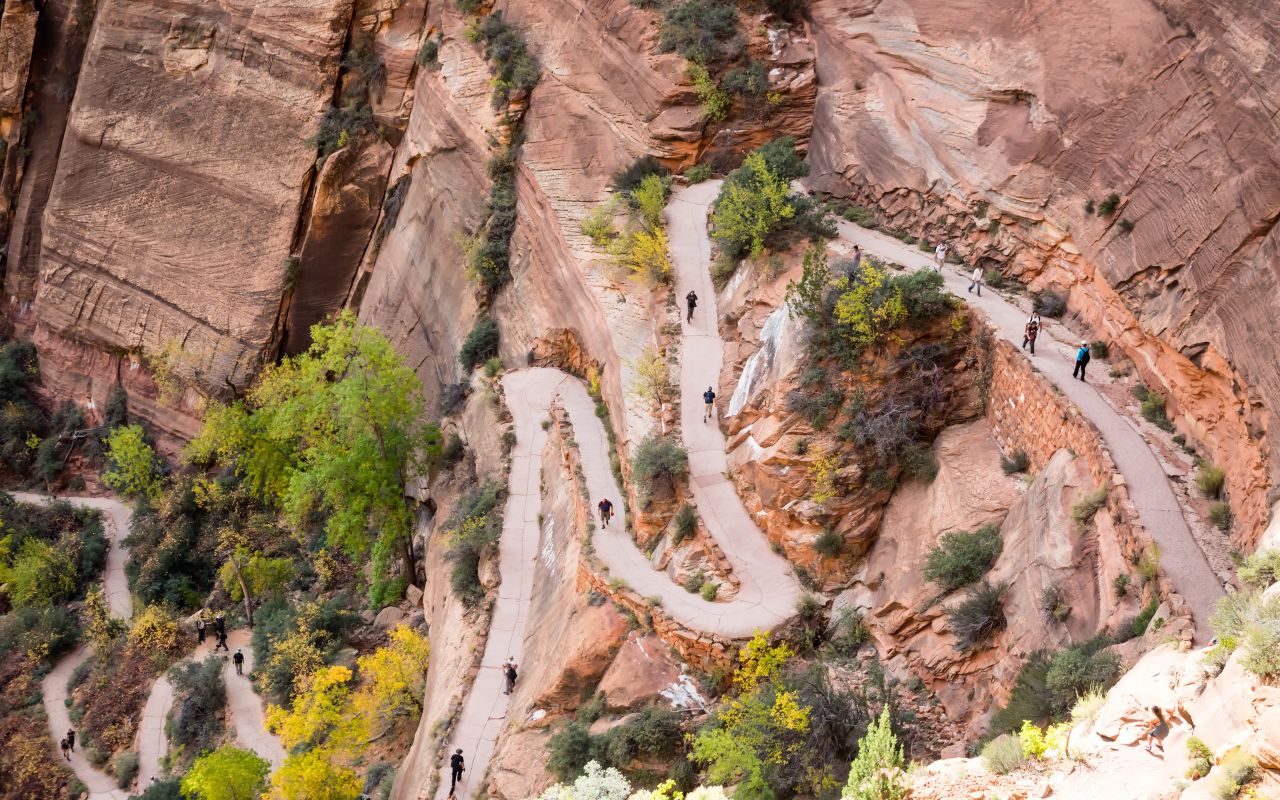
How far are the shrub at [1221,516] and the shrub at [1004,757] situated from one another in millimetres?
6958

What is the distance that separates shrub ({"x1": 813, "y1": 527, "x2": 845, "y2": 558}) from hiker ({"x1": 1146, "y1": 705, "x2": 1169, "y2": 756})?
10.8m

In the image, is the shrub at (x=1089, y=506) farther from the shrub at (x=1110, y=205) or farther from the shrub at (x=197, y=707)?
the shrub at (x=197, y=707)

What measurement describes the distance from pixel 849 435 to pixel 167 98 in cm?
3201

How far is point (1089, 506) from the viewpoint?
50.9ft

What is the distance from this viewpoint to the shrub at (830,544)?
20.1 metres

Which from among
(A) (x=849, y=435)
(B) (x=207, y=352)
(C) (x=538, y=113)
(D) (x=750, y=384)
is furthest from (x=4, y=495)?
(A) (x=849, y=435)

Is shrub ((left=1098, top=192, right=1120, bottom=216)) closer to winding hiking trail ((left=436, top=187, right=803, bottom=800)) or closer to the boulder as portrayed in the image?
winding hiking trail ((left=436, top=187, right=803, bottom=800))

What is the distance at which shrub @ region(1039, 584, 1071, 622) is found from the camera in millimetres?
15109

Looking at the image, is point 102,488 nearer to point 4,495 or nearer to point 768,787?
point 4,495

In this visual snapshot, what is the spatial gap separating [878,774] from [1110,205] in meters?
13.8

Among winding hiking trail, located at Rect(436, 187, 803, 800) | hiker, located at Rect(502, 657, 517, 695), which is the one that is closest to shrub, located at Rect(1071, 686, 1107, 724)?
winding hiking trail, located at Rect(436, 187, 803, 800)

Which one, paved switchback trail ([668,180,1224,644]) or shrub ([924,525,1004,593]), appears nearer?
paved switchback trail ([668,180,1224,644])

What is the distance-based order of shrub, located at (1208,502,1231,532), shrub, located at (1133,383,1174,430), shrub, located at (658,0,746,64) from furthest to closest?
shrub, located at (658,0,746,64), shrub, located at (1133,383,1174,430), shrub, located at (1208,502,1231,532)

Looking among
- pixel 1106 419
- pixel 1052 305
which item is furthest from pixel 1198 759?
pixel 1052 305
